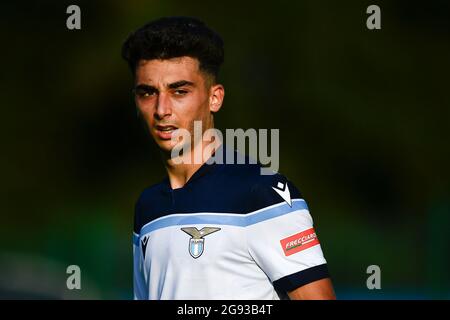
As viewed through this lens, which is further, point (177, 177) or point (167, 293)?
point (177, 177)

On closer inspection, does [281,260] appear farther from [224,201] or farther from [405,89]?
[405,89]

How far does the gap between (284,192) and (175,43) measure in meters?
0.85

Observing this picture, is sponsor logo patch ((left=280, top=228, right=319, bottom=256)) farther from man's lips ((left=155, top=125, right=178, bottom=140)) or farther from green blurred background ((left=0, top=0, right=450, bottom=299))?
green blurred background ((left=0, top=0, right=450, bottom=299))

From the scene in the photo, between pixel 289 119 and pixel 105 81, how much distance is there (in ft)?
7.63

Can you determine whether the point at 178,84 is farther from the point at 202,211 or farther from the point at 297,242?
the point at 297,242

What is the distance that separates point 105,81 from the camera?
865 cm

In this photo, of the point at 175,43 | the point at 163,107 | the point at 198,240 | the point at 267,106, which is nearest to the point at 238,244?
the point at 198,240

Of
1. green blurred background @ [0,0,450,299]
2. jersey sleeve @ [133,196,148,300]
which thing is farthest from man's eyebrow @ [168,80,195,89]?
green blurred background @ [0,0,450,299]

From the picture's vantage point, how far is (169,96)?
3127 millimetres

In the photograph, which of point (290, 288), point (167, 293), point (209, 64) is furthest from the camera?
point (209, 64)

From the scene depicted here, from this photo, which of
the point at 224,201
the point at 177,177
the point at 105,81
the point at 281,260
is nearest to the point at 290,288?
the point at 281,260

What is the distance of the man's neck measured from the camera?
10.6 feet

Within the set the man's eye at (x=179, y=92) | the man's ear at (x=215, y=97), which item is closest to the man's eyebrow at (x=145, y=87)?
the man's eye at (x=179, y=92)

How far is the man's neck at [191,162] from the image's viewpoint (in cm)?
324
